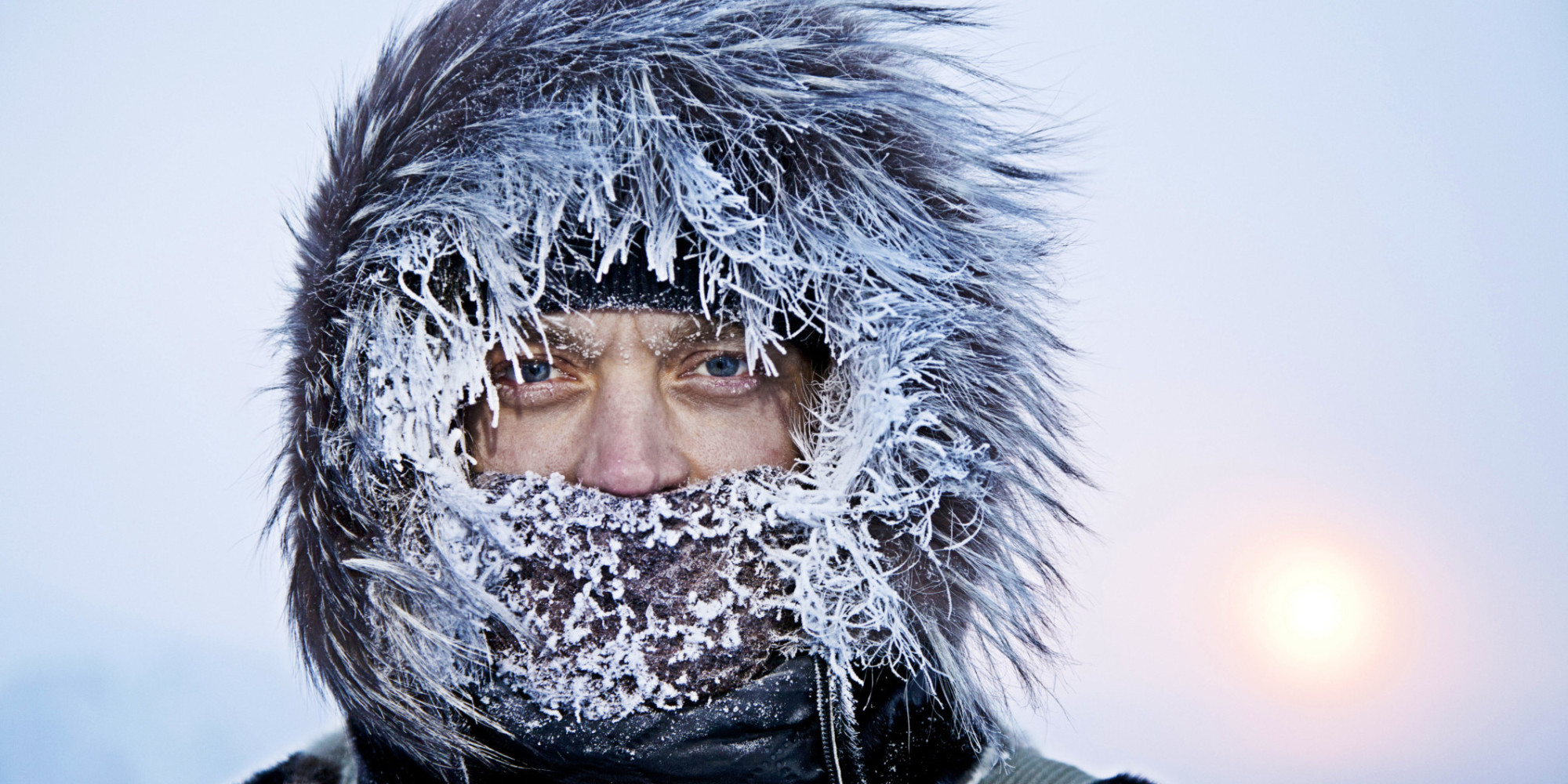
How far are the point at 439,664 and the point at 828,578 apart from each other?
20.7 inches

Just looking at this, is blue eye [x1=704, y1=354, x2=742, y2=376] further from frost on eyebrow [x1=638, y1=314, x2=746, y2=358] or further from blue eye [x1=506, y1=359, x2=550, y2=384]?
blue eye [x1=506, y1=359, x2=550, y2=384]

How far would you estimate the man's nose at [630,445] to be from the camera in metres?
1.39

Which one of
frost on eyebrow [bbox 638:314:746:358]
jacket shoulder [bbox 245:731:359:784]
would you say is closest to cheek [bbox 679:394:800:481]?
frost on eyebrow [bbox 638:314:746:358]

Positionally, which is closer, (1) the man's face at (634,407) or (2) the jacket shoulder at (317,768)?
(1) the man's face at (634,407)

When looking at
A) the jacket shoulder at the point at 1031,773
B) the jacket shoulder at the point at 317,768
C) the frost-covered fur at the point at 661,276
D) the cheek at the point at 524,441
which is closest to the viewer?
the frost-covered fur at the point at 661,276

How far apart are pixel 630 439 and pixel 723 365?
184 mm

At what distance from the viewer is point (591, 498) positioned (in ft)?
4.49

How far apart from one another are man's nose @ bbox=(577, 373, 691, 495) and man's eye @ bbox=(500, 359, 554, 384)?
87mm

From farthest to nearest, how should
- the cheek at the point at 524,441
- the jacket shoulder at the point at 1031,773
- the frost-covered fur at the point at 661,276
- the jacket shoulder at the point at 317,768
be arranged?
the jacket shoulder at the point at 317,768 → the jacket shoulder at the point at 1031,773 → the cheek at the point at 524,441 → the frost-covered fur at the point at 661,276

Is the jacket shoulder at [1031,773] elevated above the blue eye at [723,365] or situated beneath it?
situated beneath

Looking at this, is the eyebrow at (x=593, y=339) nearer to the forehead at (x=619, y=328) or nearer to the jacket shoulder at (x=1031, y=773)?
the forehead at (x=619, y=328)

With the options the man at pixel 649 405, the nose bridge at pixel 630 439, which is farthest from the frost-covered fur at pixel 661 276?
the nose bridge at pixel 630 439

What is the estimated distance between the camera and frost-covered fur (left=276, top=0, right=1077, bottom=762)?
52.5 inches

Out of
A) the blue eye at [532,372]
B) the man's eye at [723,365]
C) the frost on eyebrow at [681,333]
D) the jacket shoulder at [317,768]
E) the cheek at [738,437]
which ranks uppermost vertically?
the frost on eyebrow at [681,333]
